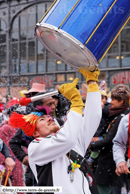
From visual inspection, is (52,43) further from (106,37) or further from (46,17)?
(106,37)

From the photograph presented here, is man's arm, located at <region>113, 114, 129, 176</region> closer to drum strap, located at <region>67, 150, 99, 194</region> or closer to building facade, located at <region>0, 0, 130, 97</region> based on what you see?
drum strap, located at <region>67, 150, 99, 194</region>

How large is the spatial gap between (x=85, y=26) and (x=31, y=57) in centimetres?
1383

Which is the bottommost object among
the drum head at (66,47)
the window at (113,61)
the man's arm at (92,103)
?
the man's arm at (92,103)

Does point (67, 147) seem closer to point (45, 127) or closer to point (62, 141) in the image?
point (62, 141)

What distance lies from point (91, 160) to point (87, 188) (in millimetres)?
1877

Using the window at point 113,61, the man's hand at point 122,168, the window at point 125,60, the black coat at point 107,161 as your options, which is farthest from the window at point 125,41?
the man's hand at point 122,168

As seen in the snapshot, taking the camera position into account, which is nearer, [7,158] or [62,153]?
[62,153]

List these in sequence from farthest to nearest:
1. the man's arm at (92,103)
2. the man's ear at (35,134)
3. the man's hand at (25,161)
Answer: the man's hand at (25,161) → the man's ear at (35,134) → the man's arm at (92,103)

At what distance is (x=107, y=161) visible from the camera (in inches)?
143

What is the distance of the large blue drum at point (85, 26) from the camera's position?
1969mm

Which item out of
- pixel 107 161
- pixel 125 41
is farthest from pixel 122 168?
pixel 125 41

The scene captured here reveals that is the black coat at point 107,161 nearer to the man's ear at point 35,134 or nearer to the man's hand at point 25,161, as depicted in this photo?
the man's hand at point 25,161

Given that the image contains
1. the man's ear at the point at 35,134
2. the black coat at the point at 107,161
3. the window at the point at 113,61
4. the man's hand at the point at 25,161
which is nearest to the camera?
the man's ear at the point at 35,134

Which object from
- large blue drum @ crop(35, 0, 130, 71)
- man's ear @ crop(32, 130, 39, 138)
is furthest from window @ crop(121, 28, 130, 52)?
man's ear @ crop(32, 130, 39, 138)
